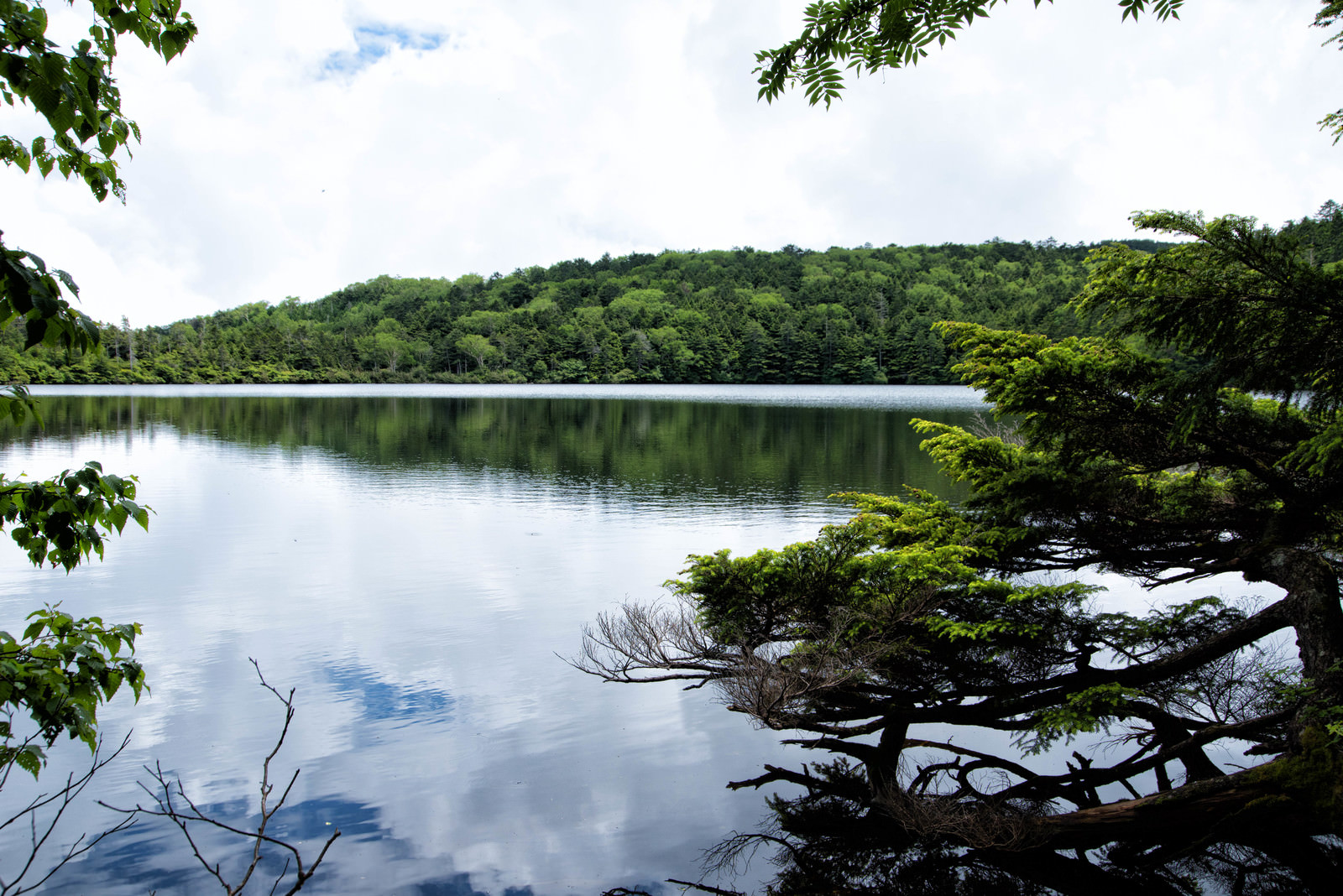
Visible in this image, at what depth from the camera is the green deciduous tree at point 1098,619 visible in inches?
205

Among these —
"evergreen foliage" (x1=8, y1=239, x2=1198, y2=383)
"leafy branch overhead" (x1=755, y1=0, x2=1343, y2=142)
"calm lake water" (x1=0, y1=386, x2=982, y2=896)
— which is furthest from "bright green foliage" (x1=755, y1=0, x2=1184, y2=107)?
"evergreen foliage" (x1=8, y1=239, x2=1198, y2=383)

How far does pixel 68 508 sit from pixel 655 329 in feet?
398

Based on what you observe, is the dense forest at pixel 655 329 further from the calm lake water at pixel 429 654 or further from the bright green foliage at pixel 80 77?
the bright green foliage at pixel 80 77

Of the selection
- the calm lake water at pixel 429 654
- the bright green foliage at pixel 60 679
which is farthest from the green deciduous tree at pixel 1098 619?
the bright green foliage at pixel 60 679

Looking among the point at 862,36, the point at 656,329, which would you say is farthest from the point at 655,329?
the point at 862,36

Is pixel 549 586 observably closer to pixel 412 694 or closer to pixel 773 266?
pixel 412 694

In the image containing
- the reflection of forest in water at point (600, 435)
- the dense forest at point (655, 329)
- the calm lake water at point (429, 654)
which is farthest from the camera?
the dense forest at point (655, 329)

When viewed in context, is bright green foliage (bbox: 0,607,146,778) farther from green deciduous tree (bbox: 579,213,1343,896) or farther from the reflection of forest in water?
the reflection of forest in water

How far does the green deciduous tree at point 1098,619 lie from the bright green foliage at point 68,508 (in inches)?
163

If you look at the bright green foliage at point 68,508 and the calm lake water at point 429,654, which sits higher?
the bright green foliage at point 68,508

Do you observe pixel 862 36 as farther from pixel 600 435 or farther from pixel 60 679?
pixel 600 435

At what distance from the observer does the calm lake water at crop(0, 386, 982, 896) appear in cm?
662

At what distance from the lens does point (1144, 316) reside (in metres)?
5.39

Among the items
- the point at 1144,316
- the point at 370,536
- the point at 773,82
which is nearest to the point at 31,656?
the point at 773,82
